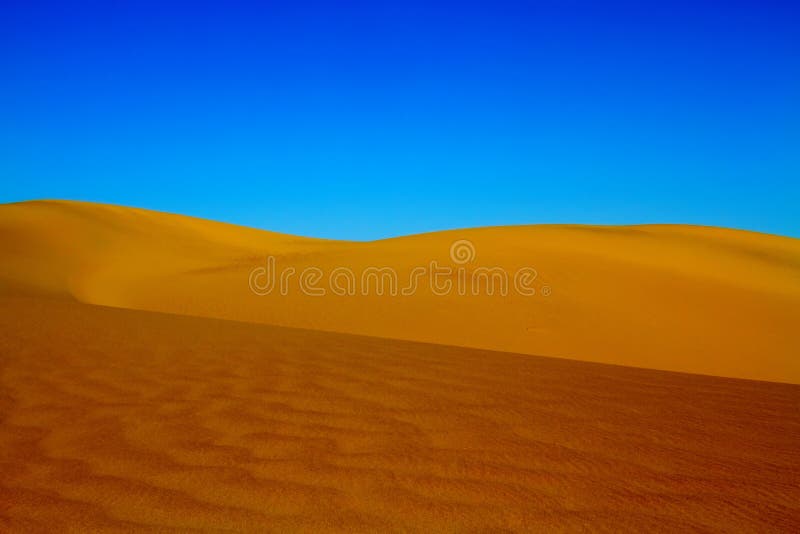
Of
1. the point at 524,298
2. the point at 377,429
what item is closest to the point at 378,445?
the point at 377,429

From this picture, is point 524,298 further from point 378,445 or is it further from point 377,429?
point 378,445

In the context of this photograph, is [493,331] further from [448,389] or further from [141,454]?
[141,454]

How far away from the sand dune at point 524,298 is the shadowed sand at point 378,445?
5087 millimetres

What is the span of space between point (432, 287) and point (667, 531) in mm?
11830

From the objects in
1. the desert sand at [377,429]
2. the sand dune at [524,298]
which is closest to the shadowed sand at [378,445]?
the desert sand at [377,429]

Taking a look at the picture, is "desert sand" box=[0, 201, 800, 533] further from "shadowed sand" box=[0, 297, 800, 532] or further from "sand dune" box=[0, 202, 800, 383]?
"sand dune" box=[0, 202, 800, 383]

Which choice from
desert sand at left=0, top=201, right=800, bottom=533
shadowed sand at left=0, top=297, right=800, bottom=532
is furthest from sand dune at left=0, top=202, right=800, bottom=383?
shadowed sand at left=0, top=297, right=800, bottom=532

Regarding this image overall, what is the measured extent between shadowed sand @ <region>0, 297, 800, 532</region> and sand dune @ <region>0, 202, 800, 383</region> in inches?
200

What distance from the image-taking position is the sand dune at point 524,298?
1123 cm

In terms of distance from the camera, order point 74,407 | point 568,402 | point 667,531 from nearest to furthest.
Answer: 1. point 667,531
2. point 74,407
3. point 568,402

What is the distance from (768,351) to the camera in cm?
1133

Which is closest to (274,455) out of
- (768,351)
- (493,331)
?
(493,331)

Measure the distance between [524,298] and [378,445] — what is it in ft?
34.2

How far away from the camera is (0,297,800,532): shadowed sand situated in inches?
113
